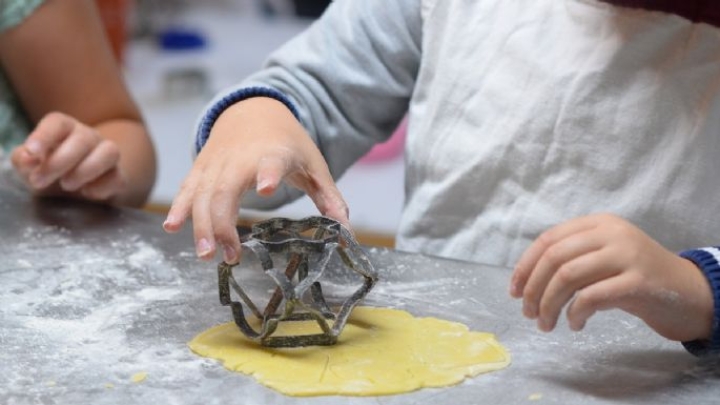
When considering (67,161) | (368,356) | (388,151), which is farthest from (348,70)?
(388,151)

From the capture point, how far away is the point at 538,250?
64 cm

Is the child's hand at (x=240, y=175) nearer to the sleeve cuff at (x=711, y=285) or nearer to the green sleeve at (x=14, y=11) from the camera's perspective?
the sleeve cuff at (x=711, y=285)

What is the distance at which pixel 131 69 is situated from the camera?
2.01m

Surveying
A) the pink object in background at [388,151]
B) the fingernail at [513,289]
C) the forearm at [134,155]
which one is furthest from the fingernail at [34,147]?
the pink object in background at [388,151]

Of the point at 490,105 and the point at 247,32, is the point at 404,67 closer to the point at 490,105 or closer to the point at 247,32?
the point at 490,105

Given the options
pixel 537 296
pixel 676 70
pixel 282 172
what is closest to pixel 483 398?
pixel 537 296

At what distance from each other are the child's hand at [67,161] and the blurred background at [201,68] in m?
0.39

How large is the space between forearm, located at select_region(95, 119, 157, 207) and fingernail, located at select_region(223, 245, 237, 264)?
1.18 feet

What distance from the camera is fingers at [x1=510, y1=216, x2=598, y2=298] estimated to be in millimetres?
635

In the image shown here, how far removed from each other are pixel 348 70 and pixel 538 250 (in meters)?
0.35

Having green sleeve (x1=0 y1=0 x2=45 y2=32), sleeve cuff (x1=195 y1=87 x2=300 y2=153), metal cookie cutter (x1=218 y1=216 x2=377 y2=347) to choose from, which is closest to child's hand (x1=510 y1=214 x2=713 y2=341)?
metal cookie cutter (x1=218 y1=216 x2=377 y2=347)

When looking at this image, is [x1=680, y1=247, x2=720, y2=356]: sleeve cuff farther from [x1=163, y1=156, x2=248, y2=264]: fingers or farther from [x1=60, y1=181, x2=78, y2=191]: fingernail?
[x1=60, y1=181, x2=78, y2=191]: fingernail

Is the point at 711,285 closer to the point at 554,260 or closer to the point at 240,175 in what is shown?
the point at 554,260

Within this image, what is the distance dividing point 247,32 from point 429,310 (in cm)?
152
